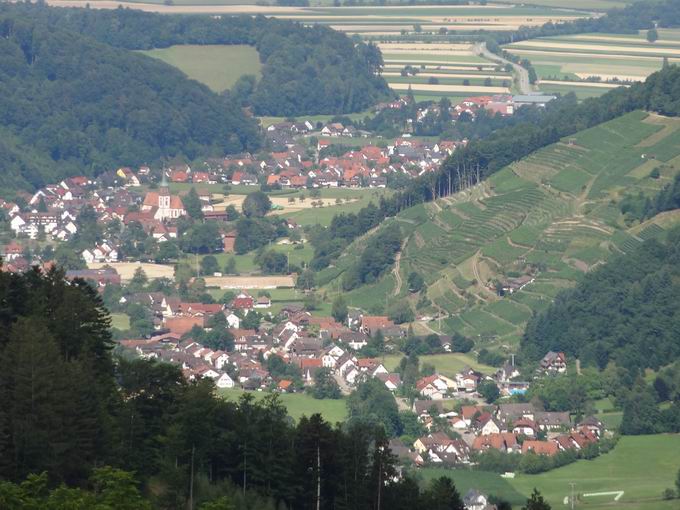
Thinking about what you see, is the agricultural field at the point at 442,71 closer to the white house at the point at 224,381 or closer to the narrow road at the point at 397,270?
the narrow road at the point at 397,270

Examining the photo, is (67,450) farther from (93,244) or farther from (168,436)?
(93,244)

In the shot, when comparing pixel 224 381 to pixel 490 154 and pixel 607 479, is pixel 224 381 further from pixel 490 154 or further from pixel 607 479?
pixel 490 154

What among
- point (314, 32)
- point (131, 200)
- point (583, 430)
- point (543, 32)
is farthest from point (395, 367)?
point (543, 32)

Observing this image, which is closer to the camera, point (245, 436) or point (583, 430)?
point (245, 436)

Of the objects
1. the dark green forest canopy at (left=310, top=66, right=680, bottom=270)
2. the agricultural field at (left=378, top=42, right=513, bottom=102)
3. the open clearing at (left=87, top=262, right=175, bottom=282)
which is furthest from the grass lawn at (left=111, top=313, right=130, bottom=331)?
the agricultural field at (left=378, top=42, right=513, bottom=102)

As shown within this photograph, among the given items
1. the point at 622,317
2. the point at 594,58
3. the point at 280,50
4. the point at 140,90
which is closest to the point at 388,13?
the point at 594,58
